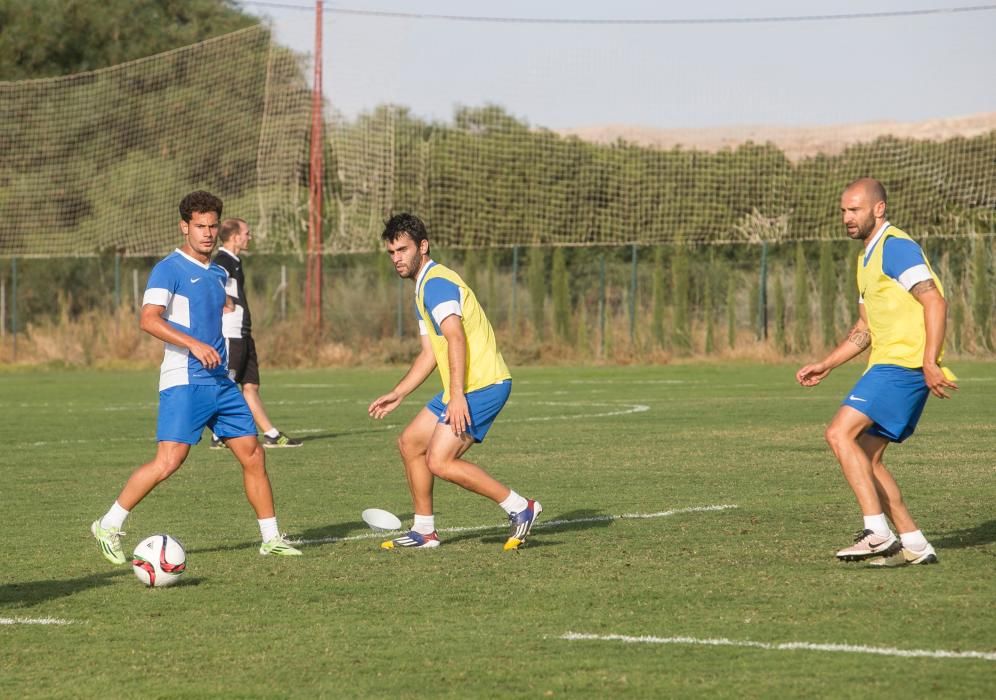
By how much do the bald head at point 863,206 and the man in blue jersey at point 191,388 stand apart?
342 cm

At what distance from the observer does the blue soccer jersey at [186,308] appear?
848cm

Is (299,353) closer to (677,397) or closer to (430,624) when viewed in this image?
(677,397)

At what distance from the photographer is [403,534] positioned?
946cm

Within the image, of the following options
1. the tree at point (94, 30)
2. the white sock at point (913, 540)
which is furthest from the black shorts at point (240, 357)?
the tree at point (94, 30)

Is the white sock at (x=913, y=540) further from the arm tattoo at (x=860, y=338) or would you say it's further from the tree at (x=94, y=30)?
the tree at (x=94, y=30)

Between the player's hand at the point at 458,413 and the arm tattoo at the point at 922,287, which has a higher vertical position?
the arm tattoo at the point at 922,287

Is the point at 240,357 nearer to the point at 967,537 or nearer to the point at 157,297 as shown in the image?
the point at 157,297

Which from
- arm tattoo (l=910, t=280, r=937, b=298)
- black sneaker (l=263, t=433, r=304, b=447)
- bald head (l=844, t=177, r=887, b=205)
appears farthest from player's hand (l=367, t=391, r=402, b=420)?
black sneaker (l=263, t=433, r=304, b=447)

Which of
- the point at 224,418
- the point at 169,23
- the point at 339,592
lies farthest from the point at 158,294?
the point at 169,23

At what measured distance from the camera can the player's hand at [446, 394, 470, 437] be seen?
27.5 feet

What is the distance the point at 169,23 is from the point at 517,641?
55846 mm

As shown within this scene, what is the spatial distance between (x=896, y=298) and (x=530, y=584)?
2364mm

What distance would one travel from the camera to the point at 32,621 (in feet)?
22.8

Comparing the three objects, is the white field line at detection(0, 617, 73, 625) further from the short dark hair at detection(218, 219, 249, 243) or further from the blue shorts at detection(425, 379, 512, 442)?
the short dark hair at detection(218, 219, 249, 243)
